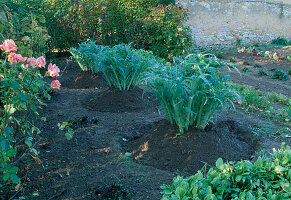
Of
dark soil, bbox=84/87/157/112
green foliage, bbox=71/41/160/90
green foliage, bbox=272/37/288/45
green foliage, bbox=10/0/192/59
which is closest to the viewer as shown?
green foliage, bbox=71/41/160/90

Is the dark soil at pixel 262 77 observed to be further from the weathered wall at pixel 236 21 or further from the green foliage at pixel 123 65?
the weathered wall at pixel 236 21

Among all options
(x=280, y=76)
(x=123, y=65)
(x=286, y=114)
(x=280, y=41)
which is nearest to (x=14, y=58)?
(x=123, y=65)

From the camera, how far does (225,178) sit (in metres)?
1.80

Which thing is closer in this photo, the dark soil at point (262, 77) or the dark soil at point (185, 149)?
the dark soil at point (185, 149)

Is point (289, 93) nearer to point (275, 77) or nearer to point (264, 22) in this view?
point (275, 77)

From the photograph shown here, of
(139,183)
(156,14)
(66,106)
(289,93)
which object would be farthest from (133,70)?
(156,14)

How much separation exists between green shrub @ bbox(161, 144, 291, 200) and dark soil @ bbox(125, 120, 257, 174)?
1.04 meters

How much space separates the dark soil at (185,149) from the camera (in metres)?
3.00

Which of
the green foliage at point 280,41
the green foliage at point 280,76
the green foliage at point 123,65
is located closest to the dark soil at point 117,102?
the green foliage at point 123,65

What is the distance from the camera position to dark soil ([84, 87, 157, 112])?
4.71 meters

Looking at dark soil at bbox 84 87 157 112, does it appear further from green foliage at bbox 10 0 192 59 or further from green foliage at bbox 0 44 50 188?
green foliage at bbox 10 0 192 59

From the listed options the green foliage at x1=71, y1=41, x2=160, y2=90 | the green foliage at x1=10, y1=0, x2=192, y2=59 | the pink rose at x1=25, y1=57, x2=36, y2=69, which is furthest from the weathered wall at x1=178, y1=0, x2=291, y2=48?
the pink rose at x1=25, y1=57, x2=36, y2=69

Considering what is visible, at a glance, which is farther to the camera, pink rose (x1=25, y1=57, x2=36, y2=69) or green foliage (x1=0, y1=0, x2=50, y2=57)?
green foliage (x1=0, y1=0, x2=50, y2=57)

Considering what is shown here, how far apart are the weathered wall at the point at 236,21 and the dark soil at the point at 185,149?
378 inches
